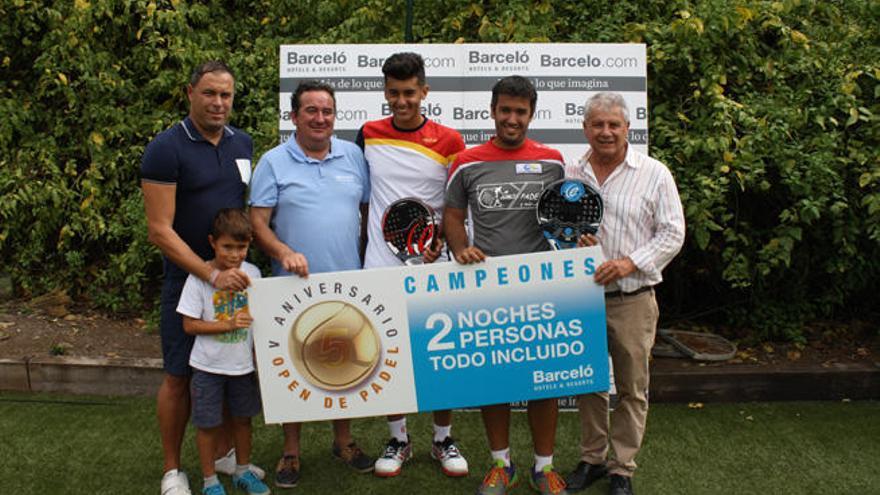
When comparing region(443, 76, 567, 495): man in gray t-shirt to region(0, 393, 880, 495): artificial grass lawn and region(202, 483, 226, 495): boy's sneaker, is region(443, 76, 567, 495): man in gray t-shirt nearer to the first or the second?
region(0, 393, 880, 495): artificial grass lawn

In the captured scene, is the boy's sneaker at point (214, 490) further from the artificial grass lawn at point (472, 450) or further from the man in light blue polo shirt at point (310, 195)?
the man in light blue polo shirt at point (310, 195)

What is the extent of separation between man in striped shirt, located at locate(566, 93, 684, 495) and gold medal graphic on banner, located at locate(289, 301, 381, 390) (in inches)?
36.3

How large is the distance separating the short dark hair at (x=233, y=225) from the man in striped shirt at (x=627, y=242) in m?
1.27

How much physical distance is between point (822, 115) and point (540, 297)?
2322mm

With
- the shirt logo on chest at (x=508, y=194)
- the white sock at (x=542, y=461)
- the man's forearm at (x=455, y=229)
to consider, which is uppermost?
the shirt logo on chest at (x=508, y=194)

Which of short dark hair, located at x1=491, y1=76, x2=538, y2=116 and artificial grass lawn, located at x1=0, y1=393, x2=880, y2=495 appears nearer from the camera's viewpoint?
short dark hair, located at x1=491, y1=76, x2=538, y2=116

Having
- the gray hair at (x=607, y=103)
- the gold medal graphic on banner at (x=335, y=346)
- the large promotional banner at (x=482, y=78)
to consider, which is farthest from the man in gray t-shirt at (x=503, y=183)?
the large promotional banner at (x=482, y=78)

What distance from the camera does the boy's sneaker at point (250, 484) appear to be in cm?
321

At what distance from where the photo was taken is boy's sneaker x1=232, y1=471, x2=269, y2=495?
10.5ft

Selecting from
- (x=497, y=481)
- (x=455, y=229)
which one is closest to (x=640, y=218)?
(x=455, y=229)

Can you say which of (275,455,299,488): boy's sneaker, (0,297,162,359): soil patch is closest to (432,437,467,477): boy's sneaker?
(275,455,299,488): boy's sneaker

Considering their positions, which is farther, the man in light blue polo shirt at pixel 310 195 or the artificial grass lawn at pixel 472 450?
the artificial grass lawn at pixel 472 450

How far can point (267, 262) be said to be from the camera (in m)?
4.71

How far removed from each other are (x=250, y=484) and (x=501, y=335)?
122 cm
